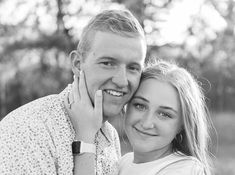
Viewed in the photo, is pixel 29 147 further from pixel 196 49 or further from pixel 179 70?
pixel 196 49

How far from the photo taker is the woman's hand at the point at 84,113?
105 inches

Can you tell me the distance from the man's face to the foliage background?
141 inches

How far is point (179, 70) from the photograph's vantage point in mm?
3002

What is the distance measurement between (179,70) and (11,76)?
14.4 m

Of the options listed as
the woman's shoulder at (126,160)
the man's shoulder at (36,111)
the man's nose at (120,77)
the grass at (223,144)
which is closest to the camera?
the man's shoulder at (36,111)

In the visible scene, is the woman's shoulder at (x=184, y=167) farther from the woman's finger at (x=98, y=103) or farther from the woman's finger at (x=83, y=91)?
the woman's finger at (x=83, y=91)

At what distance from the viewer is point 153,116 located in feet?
9.11

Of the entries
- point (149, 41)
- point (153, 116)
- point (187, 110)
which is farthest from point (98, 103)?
point (149, 41)

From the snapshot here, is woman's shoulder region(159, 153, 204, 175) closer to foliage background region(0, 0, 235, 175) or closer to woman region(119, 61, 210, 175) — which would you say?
woman region(119, 61, 210, 175)

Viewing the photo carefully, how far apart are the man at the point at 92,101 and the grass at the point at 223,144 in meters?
5.99

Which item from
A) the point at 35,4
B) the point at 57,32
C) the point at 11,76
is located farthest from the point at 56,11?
the point at 11,76

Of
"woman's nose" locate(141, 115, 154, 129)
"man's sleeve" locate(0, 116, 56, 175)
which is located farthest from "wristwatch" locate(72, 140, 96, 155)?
"woman's nose" locate(141, 115, 154, 129)

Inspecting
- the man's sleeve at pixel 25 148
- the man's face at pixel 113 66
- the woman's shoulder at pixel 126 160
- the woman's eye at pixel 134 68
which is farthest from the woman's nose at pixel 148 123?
the man's sleeve at pixel 25 148

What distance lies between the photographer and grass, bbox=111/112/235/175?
382 inches
